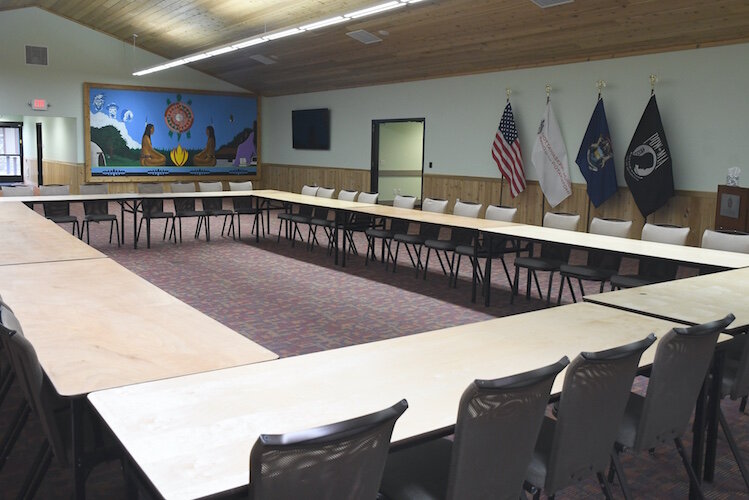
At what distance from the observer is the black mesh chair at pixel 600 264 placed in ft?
20.1

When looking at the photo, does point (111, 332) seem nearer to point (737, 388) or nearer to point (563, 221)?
point (737, 388)

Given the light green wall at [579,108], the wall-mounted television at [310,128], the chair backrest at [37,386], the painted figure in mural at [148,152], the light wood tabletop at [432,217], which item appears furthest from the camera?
the painted figure in mural at [148,152]

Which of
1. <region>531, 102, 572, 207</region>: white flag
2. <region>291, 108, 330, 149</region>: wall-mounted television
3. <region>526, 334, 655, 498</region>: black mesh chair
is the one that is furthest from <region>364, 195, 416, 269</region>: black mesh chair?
<region>291, 108, 330, 149</region>: wall-mounted television

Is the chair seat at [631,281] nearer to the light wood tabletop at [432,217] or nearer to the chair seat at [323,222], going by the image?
the light wood tabletop at [432,217]

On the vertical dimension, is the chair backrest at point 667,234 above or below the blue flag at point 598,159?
below

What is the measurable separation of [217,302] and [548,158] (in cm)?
571

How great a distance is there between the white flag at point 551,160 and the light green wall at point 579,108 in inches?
4.7

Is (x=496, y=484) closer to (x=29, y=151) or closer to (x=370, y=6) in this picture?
(x=370, y=6)

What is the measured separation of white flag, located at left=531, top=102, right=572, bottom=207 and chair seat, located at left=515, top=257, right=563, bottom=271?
3640 millimetres

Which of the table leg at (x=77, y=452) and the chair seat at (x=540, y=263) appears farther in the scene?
the chair seat at (x=540, y=263)

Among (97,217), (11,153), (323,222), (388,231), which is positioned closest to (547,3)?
(388,231)

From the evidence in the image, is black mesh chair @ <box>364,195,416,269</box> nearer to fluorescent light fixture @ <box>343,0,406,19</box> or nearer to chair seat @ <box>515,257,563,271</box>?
chair seat @ <box>515,257,563,271</box>

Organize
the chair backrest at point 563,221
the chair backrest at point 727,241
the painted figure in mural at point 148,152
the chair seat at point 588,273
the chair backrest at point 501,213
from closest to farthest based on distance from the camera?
the chair backrest at point 727,241 < the chair seat at point 588,273 < the chair backrest at point 563,221 < the chair backrest at point 501,213 < the painted figure in mural at point 148,152

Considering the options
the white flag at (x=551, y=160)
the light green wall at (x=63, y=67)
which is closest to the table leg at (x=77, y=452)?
the white flag at (x=551, y=160)
